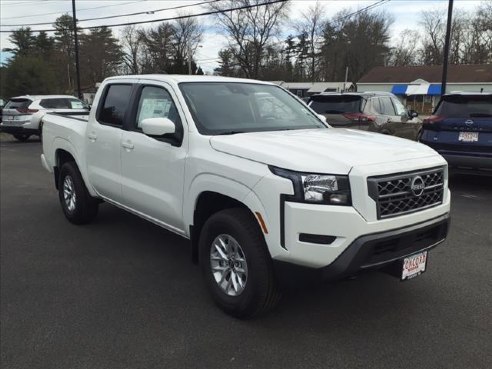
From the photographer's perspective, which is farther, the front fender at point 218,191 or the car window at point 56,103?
the car window at point 56,103

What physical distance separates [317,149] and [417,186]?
2.40 ft

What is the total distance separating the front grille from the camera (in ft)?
10.2

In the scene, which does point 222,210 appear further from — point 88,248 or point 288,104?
point 88,248

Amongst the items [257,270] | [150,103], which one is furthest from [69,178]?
[257,270]

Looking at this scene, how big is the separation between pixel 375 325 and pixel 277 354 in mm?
834

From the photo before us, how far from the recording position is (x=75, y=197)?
608 centimetres

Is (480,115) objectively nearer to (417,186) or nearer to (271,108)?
(271,108)

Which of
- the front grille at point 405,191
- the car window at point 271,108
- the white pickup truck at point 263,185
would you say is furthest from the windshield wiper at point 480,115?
the front grille at point 405,191

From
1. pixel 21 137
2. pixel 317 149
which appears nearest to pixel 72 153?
pixel 317 149

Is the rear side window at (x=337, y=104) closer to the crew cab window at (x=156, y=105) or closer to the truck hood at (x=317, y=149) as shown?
the crew cab window at (x=156, y=105)

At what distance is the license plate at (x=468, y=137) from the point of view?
764 centimetres

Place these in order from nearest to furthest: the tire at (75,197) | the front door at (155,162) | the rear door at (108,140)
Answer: the front door at (155,162)
the rear door at (108,140)
the tire at (75,197)

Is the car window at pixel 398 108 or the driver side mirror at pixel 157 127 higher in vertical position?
the driver side mirror at pixel 157 127

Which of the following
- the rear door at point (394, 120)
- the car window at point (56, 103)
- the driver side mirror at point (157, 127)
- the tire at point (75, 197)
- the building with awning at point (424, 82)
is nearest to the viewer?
the driver side mirror at point (157, 127)
